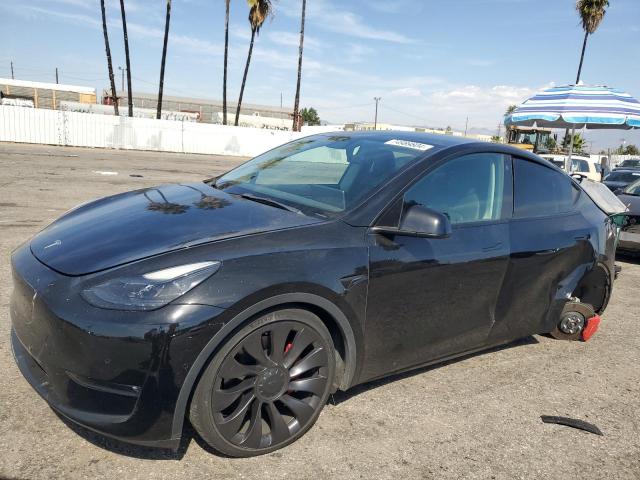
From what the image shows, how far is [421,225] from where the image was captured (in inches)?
103

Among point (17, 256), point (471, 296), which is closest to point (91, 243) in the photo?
point (17, 256)

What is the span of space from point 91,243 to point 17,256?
1.68 ft

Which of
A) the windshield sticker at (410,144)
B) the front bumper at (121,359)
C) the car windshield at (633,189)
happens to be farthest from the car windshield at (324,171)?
the car windshield at (633,189)

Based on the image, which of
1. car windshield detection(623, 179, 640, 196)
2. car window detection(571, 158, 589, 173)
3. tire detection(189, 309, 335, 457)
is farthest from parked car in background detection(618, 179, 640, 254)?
car window detection(571, 158, 589, 173)

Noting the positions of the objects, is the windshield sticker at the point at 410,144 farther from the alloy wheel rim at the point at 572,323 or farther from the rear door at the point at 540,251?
the alloy wheel rim at the point at 572,323

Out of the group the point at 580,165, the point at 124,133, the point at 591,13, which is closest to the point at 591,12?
the point at 591,13

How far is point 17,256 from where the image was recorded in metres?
2.59

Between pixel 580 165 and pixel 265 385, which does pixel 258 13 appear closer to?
pixel 580 165

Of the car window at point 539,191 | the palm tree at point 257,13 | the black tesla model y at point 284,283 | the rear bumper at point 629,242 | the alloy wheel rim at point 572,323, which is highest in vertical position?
the palm tree at point 257,13

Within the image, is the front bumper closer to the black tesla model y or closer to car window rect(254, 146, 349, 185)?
the black tesla model y

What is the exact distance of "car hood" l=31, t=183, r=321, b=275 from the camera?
225 cm

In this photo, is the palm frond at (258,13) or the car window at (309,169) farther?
the palm frond at (258,13)

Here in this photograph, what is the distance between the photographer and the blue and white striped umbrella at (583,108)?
9.52 metres

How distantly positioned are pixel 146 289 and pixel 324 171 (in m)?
1.80
